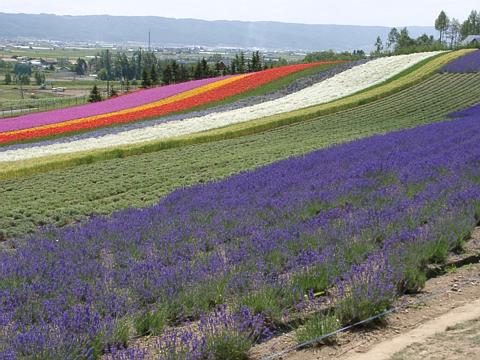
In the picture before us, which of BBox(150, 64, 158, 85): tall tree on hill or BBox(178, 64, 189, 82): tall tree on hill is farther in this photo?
BBox(178, 64, 189, 82): tall tree on hill

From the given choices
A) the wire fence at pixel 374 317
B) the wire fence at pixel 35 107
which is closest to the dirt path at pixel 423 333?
the wire fence at pixel 374 317

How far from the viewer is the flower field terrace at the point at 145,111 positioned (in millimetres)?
39781

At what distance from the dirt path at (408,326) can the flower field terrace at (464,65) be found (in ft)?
145

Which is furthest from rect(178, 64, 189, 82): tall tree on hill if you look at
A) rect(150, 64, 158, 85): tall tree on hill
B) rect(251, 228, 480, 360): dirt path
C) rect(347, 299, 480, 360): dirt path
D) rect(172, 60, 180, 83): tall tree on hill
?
rect(347, 299, 480, 360): dirt path

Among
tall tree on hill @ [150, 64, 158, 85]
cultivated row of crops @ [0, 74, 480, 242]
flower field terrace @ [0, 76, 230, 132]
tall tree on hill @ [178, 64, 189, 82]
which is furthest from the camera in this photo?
tall tree on hill @ [178, 64, 189, 82]

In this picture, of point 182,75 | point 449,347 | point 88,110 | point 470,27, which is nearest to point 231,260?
point 449,347

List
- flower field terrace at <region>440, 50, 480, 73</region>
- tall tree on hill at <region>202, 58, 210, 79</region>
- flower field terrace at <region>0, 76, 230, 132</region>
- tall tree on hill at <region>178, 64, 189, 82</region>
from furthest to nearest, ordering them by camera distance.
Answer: tall tree on hill at <region>178, 64, 189, 82</region> → tall tree on hill at <region>202, 58, 210, 79</region> → flower field terrace at <region>440, 50, 480, 73</region> → flower field terrace at <region>0, 76, 230, 132</region>

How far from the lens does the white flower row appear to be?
105ft

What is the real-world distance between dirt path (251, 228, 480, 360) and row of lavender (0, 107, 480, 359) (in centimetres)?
21

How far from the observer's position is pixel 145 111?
4619 cm

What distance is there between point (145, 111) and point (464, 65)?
1088 inches

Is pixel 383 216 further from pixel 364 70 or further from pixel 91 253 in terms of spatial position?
pixel 364 70

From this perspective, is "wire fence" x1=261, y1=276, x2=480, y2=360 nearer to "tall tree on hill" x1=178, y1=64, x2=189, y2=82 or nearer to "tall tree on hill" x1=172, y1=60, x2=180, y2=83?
"tall tree on hill" x1=172, y1=60, x2=180, y2=83

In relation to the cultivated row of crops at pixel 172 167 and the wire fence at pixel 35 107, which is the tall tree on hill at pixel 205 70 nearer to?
the wire fence at pixel 35 107
